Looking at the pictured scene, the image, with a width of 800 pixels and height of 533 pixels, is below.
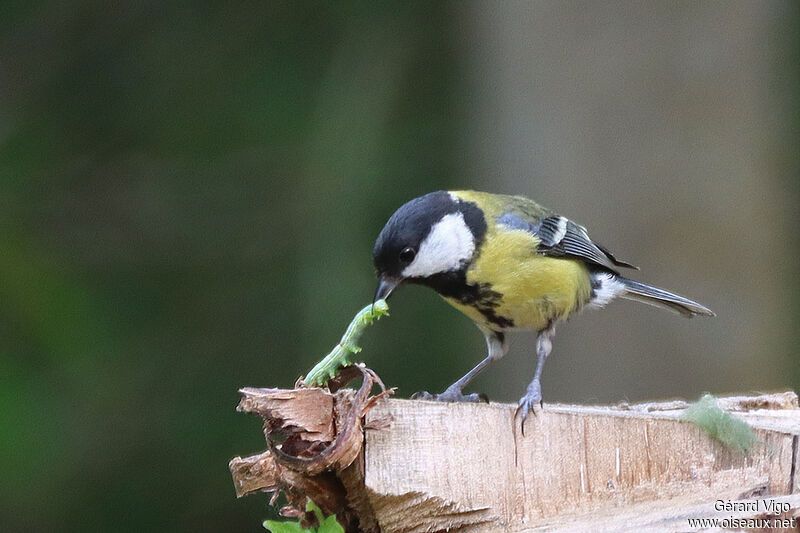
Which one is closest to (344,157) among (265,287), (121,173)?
(265,287)

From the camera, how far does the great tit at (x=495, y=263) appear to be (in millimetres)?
2404

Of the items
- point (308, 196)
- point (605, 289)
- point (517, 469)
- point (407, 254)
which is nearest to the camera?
point (517, 469)

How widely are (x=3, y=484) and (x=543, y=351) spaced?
2499 millimetres

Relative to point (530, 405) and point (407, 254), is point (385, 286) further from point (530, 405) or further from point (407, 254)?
A: point (530, 405)

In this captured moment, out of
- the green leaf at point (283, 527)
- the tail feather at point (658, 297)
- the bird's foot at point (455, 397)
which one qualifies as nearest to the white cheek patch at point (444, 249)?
the bird's foot at point (455, 397)

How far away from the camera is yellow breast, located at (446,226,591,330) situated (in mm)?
2631

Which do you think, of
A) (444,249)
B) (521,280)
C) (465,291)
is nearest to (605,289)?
(521,280)

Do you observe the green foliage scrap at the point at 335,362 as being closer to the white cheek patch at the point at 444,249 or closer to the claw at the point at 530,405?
the claw at the point at 530,405

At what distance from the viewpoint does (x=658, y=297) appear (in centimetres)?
313

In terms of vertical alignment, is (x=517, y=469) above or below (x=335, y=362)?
below

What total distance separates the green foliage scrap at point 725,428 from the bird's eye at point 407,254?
2.69 ft

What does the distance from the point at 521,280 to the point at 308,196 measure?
2.19 m

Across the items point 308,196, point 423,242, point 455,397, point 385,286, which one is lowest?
point 455,397

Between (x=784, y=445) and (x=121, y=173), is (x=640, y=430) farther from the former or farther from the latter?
(x=121, y=173)
